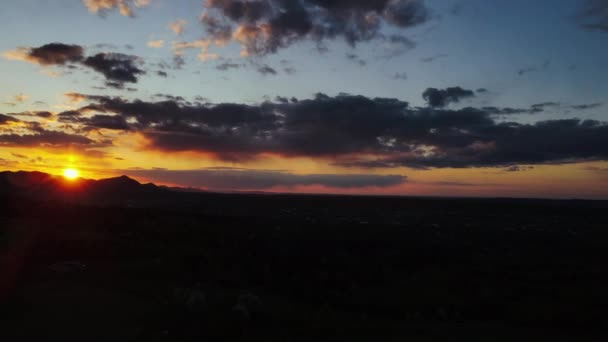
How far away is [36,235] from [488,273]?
23051 mm

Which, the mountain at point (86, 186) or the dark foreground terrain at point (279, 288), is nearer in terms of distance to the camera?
the dark foreground terrain at point (279, 288)

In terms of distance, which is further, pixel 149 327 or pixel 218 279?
pixel 218 279

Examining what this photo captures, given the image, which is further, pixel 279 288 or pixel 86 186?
pixel 86 186

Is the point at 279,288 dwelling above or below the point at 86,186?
below

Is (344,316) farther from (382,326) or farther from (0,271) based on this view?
(0,271)

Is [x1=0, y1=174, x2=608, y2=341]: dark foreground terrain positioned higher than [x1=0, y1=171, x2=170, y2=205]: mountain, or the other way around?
[x1=0, y1=171, x2=170, y2=205]: mountain

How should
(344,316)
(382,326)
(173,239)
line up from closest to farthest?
1. (382,326)
2. (344,316)
3. (173,239)

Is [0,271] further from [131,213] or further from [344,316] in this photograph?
[131,213]

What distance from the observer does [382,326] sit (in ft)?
40.5

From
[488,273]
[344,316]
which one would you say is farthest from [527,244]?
[344,316]

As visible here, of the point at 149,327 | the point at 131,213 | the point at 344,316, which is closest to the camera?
the point at 149,327

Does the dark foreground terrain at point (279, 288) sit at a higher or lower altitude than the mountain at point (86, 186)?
lower

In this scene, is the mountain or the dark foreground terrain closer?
the dark foreground terrain

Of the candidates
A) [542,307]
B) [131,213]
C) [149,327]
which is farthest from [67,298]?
[131,213]
